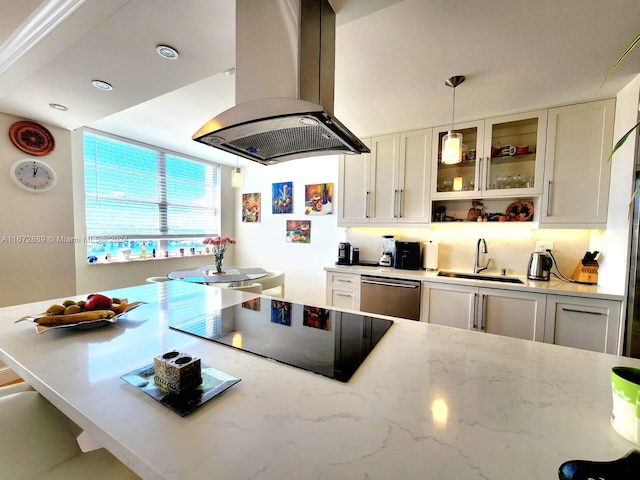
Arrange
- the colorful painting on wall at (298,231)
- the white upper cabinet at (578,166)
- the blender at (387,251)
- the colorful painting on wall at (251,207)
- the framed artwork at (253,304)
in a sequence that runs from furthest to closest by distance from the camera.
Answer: the colorful painting on wall at (251,207), the colorful painting on wall at (298,231), the blender at (387,251), the white upper cabinet at (578,166), the framed artwork at (253,304)

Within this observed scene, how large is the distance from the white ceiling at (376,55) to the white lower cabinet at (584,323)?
153cm

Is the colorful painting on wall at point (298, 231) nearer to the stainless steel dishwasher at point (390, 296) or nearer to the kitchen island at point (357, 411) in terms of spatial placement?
the stainless steel dishwasher at point (390, 296)

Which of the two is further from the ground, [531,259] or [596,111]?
[596,111]

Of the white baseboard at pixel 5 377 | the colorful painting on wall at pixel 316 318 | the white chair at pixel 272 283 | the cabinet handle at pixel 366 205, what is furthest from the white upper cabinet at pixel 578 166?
the white baseboard at pixel 5 377

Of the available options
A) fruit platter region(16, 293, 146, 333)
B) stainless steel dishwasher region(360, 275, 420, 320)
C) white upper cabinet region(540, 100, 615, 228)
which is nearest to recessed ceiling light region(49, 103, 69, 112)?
fruit platter region(16, 293, 146, 333)

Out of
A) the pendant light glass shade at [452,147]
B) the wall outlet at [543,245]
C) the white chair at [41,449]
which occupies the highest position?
the pendant light glass shade at [452,147]

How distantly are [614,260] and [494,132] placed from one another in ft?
4.39

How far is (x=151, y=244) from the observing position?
145 inches

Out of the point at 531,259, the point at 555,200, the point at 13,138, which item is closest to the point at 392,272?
the point at 531,259

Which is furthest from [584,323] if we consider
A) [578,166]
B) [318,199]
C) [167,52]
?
[167,52]

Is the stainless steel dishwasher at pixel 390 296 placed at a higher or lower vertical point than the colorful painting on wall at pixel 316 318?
lower

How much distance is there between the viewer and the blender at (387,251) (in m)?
2.98

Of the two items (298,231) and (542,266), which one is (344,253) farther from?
(542,266)

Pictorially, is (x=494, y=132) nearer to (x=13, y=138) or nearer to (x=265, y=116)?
(x=265, y=116)
